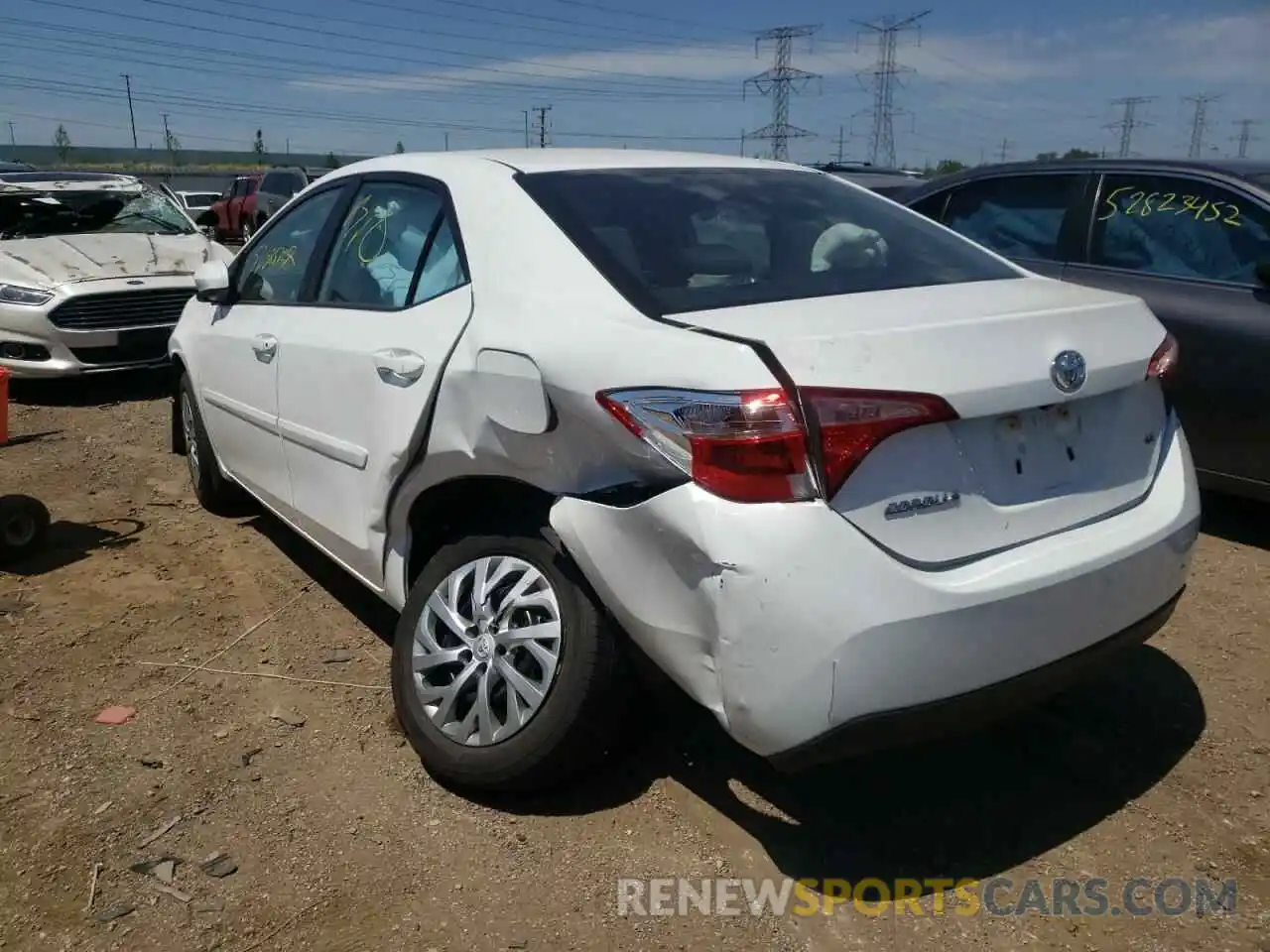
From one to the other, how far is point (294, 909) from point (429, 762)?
0.50 m

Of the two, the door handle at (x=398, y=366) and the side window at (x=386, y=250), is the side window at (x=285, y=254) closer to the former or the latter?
the side window at (x=386, y=250)

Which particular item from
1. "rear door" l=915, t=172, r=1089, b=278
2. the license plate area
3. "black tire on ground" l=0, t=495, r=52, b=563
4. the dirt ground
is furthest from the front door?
"rear door" l=915, t=172, r=1089, b=278

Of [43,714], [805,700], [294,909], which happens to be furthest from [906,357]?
[43,714]

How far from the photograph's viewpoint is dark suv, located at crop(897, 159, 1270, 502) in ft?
14.4

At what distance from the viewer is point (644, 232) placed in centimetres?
282

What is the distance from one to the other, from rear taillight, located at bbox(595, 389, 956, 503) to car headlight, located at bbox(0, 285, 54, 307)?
7.06m

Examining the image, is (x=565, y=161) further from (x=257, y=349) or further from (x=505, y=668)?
(x=505, y=668)

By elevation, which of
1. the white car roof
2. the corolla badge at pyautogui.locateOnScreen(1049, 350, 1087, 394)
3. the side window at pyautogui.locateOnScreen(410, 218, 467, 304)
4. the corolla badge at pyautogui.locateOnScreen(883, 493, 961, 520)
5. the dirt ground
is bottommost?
the dirt ground

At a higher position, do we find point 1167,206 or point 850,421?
point 1167,206

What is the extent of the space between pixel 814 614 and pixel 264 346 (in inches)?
99.5

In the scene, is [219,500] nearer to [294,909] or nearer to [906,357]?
[294,909]

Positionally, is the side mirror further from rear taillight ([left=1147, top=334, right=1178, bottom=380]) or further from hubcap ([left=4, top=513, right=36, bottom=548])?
rear taillight ([left=1147, top=334, right=1178, bottom=380])

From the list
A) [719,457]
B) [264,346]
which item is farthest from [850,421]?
[264,346]

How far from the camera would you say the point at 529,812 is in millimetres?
2750
